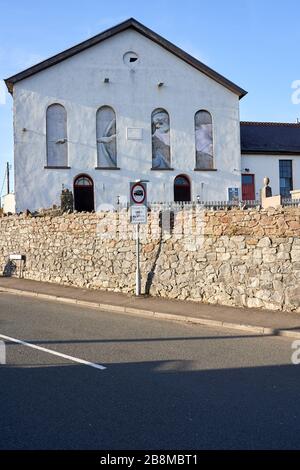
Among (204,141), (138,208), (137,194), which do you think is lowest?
(138,208)

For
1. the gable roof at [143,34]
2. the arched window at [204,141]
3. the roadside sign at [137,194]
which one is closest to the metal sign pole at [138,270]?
the roadside sign at [137,194]

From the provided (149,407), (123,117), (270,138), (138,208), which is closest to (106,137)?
(123,117)

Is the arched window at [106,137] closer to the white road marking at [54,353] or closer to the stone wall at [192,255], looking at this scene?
the stone wall at [192,255]

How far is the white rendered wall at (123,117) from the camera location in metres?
31.0

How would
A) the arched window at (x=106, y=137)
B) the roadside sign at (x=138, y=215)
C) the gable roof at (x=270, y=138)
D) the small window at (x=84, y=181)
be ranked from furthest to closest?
the gable roof at (x=270, y=138) < the arched window at (x=106, y=137) < the small window at (x=84, y=181) < the roadside sign at (x=138, y=215)

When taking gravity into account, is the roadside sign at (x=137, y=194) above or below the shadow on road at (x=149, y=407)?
above

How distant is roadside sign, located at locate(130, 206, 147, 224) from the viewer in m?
14.5

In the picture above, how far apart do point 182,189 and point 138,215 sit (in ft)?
62.3

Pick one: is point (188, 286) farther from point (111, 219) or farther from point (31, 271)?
point (31, 271)

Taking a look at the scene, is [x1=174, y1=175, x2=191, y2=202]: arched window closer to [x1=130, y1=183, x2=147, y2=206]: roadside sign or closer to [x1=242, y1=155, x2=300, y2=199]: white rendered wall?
[x1=242, y1=155, x2=300, y2=199]: white rendered wall

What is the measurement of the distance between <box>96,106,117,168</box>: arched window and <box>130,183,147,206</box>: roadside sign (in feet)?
57.7

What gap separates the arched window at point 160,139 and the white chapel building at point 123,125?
6cm

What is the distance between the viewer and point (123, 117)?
32250 mm

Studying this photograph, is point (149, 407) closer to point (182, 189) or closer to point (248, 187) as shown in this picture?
point (182, 189)
